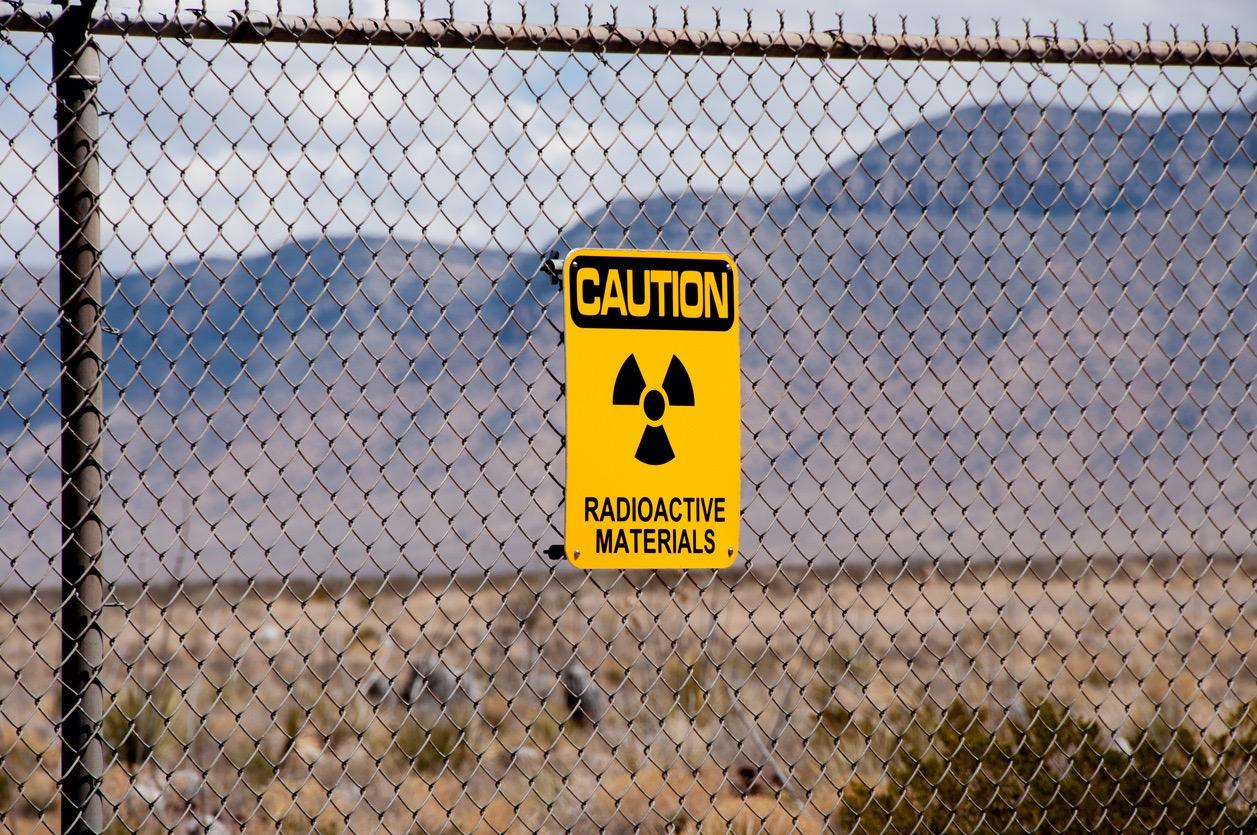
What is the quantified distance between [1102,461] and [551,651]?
1912 inches

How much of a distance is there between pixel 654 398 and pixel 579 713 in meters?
10.3

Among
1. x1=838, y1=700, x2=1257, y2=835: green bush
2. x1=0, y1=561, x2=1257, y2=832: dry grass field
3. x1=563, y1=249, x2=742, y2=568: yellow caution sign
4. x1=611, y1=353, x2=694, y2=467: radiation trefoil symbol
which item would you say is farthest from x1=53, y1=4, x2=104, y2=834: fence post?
x1=838, y1=700, x2=1257, y2=835: green bush

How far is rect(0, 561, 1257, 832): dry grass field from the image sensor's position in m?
4.41

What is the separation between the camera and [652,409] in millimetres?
3719

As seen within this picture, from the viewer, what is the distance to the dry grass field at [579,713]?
4410mm

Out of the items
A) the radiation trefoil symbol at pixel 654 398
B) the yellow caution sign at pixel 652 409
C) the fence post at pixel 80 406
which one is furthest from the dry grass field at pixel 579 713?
the radiation trefoil symbol at pixel 654 398

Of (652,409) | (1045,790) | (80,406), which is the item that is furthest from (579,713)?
(80,406)

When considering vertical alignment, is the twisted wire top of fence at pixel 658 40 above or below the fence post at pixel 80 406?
above

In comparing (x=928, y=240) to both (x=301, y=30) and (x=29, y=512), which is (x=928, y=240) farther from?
(x=301, y=30)

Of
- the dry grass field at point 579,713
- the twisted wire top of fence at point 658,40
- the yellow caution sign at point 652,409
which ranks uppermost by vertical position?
the twisted wire top of fence at point 658,40

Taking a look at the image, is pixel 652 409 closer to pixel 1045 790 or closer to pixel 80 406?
pixel 80 406

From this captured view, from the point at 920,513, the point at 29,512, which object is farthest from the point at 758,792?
the point at 920,513

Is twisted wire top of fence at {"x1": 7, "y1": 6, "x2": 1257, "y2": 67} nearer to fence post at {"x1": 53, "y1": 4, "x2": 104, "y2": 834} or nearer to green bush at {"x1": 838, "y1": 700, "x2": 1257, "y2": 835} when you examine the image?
fence post at {"x1": 53, "y1": 4, "x2": 104, "y2": 834}

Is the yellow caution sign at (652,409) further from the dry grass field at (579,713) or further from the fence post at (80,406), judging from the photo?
the fence post at (80,406)
